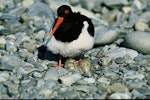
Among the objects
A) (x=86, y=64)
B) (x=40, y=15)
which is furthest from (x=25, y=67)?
(x=40, y=15)

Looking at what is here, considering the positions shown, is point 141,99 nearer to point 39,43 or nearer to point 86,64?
point 86,64

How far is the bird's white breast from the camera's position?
279 inches

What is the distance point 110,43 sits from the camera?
8.59 metres

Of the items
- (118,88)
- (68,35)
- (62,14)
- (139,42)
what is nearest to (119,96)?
(118,88)

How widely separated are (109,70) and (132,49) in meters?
1.10

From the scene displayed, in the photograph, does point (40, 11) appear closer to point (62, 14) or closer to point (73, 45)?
point (62, 14)

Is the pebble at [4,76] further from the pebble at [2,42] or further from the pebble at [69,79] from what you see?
the pebble at [2,42]

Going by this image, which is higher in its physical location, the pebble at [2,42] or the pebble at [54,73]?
the pebble at [2,42]

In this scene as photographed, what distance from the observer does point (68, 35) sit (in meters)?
7.12

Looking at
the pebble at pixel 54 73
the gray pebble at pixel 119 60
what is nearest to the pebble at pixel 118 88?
the pebble at pixel 54 73

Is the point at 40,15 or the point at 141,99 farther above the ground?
the point at 40,15

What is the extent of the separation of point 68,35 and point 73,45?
177 mm

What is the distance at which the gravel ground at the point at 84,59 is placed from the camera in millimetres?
6184

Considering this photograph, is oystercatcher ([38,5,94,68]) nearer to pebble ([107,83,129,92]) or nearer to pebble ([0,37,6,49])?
pebble ([107,83,129,92])
